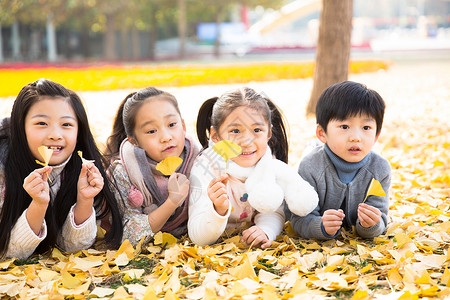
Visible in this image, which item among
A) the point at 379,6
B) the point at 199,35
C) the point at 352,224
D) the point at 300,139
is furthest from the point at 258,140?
the point at 379,6

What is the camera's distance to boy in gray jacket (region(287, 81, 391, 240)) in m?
2.65

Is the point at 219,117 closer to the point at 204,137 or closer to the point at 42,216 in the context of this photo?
the point at 204,137

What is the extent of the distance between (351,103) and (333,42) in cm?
393

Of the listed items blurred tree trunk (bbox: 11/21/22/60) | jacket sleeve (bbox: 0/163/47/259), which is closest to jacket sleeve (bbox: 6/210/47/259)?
jacket sleeve (bbox: 0/163/47/259)

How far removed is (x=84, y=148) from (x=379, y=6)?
41.4 meters

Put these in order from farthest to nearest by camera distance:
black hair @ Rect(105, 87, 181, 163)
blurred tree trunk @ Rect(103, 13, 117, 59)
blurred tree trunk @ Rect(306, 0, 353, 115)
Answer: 1. blurred tree trunk @ Rect(103, 13, 117, 59)
2. blurred tree trunk @ Rect(306, 0, 353, 115)
3. black hair @ Rect(105, 87, 181, 163)

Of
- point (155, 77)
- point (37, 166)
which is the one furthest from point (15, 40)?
point (37, 166)

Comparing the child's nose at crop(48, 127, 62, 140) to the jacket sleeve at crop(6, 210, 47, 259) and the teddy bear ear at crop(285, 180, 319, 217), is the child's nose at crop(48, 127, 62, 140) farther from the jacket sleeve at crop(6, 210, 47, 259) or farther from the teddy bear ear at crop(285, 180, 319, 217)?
the teddy bear ear at crop(285, 180, 319, 217)

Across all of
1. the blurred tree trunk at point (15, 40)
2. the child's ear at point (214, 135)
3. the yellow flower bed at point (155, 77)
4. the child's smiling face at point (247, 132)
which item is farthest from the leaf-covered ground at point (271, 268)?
the blurred tree trunk at point (15, 40)

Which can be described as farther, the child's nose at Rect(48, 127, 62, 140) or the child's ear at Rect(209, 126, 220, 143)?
the child's ear at Rect(209, 126, 220, 143)

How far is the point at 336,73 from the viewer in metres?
6.43

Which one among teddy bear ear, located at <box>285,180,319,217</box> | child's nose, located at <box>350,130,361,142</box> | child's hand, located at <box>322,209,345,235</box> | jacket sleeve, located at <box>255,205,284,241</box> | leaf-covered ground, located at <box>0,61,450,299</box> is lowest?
leaf-covered ground, located at <box>0,61,450,299</box>

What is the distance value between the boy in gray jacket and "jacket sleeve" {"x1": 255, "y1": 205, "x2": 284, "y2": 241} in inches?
3.1

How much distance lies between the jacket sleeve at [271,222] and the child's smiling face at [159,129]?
590mm
